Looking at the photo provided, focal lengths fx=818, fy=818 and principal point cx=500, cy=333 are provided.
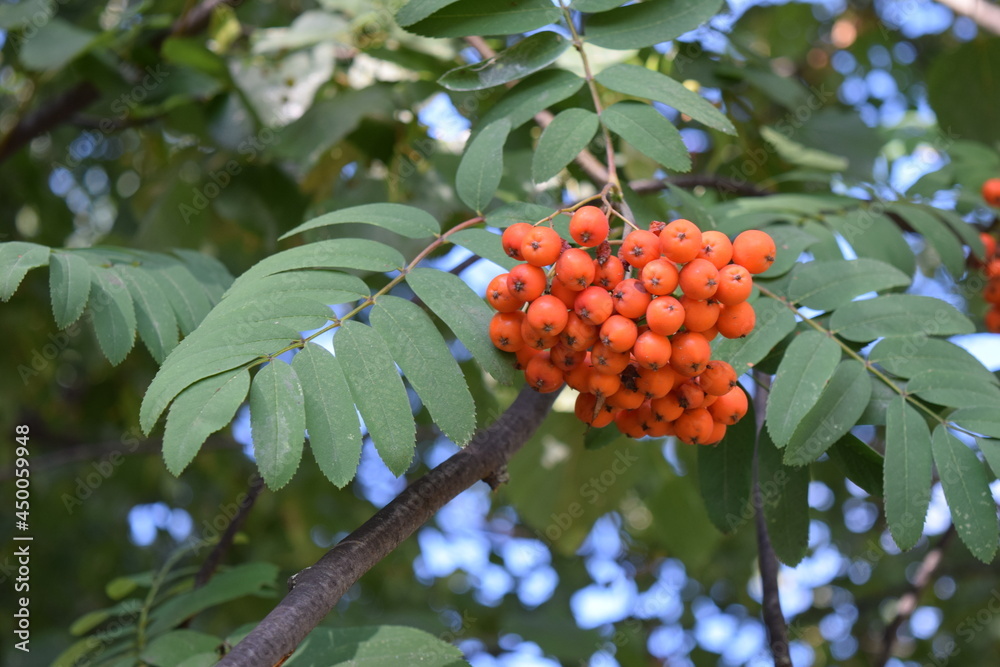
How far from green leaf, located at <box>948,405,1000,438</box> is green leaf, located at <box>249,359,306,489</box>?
1032 mm

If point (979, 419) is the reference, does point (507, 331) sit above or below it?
above

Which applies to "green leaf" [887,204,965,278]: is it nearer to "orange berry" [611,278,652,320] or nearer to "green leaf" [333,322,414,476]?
"orange berry" [611,278,652,320]

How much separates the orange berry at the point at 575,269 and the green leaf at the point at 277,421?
412mm

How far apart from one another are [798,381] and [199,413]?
91 centimetres

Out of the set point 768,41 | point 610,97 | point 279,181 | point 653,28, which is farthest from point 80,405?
point 768,41

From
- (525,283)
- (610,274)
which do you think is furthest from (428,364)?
(610,274)

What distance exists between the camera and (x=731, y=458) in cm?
152

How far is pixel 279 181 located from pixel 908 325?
201 centimetres

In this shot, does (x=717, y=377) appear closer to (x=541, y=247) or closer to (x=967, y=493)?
(x=541, y=247)

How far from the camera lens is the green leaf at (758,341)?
1.35 meters

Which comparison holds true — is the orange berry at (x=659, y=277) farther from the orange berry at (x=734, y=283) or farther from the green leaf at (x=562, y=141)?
the green leaf at (x=562, y=141)

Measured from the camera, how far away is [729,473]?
1519 millimetres

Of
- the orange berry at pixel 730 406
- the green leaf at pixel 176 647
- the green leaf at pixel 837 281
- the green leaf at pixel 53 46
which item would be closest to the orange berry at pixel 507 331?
the orange berry at pixel 730 406

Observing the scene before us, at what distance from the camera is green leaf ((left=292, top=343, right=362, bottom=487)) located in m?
1.12
